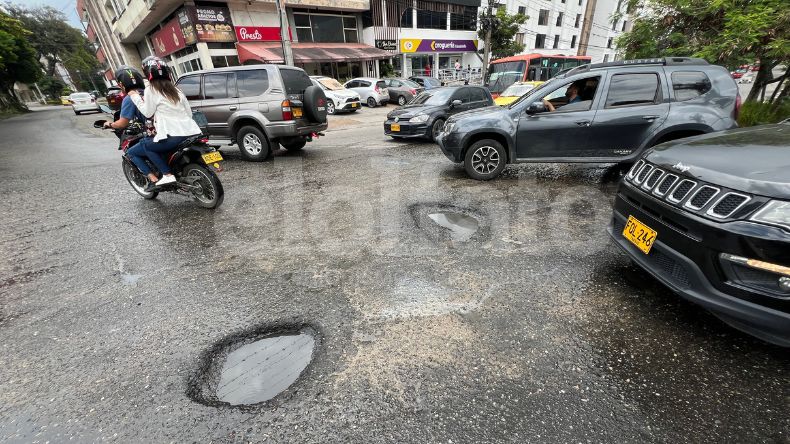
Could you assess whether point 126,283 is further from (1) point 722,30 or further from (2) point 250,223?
(1) point 722,30

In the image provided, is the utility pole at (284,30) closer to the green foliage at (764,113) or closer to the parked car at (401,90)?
the parked car at (401,90)

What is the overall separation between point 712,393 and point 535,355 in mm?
927

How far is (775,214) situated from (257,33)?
28.0m

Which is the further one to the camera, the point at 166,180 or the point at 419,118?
the point at 419,118

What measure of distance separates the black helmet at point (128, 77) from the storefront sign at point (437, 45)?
30.5 meters

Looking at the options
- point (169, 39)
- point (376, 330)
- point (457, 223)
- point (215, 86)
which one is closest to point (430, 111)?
point (215, 86)

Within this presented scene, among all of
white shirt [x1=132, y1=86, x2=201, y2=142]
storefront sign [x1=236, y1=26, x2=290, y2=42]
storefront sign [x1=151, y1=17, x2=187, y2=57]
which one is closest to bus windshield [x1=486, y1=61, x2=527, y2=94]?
white shirt [x1=132, y1=86, x2=201, y2=142]

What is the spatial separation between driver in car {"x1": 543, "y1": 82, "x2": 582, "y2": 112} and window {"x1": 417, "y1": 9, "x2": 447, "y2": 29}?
102 feet

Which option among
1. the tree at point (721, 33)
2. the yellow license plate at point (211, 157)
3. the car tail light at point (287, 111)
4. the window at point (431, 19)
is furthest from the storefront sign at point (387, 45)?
the yellow license plate at point (211, 157)

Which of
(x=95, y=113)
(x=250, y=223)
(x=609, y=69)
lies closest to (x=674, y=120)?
(x=609, y=69)

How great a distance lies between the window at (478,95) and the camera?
10133 millimetres

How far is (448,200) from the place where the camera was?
4863mm

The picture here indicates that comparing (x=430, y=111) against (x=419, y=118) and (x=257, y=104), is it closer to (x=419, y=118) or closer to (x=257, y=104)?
(x=419, y=118)

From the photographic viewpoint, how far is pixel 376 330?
2.44 m
